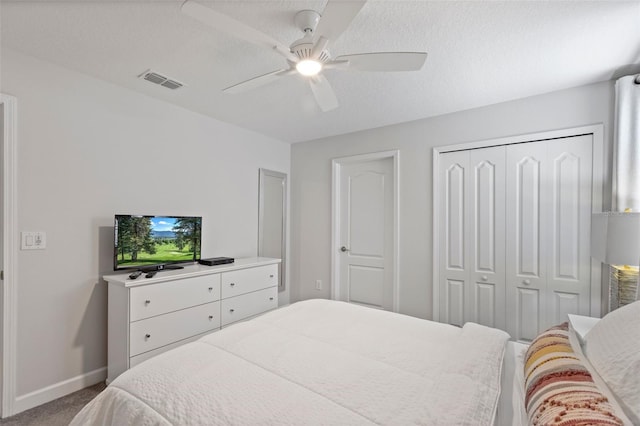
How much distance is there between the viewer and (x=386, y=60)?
163 cm

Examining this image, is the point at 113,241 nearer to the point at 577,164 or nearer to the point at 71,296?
the point at 71,296

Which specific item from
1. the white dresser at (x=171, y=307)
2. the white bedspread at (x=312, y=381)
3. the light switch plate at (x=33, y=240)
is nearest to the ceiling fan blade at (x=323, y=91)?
the white bedspread at (x=312, y=381)

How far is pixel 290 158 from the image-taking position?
171 inches

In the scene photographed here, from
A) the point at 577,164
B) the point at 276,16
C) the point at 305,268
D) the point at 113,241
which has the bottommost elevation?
the point at 305,268

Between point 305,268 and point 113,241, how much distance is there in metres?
2.30

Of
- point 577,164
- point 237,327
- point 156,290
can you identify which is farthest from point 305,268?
point 577,164

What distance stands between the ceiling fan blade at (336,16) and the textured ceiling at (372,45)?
10.7 inches

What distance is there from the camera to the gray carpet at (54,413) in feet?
6.26

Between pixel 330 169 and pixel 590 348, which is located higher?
pixel 330 169

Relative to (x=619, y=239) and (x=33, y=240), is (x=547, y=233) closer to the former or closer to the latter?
(x=619, y=239)

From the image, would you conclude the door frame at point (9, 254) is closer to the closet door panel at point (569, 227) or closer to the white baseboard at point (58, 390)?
the white baseboard at point (58, 390)

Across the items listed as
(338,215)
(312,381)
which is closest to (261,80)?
(312,381)

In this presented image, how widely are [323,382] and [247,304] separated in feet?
6.85

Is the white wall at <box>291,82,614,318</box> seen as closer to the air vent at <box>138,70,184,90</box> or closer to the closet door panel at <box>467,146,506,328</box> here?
the closet door panel at <box>467,146,506,328</box>
